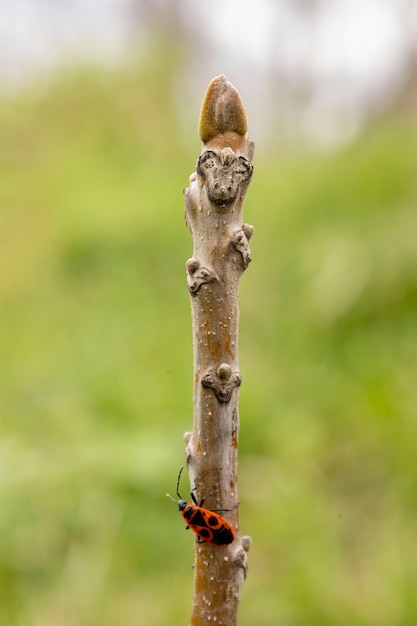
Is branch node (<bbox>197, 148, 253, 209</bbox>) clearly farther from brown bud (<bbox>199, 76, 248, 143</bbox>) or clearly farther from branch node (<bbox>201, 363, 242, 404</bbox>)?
branch node (<bbox>201, 363, 242, 404</bbox>)

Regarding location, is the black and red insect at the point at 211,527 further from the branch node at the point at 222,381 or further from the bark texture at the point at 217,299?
the branch node at the point at 222,381

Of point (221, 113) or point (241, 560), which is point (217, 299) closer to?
point (221, 113)

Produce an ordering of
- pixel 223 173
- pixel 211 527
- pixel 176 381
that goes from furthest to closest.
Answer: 1. pixel 176 381
2. pixel 211 527
3. pixel 223 173

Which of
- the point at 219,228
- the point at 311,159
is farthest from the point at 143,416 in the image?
the point at 311,159

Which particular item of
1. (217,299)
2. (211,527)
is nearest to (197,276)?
(217,299)

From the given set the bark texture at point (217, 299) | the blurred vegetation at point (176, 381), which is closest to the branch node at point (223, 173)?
the bark texture at point (217, 299)

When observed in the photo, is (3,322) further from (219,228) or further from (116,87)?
(219,228)
